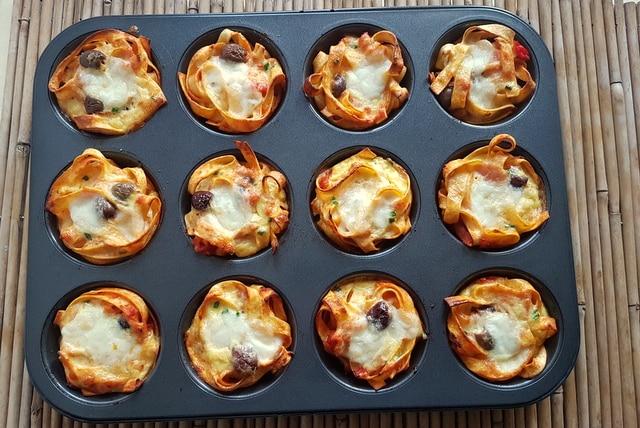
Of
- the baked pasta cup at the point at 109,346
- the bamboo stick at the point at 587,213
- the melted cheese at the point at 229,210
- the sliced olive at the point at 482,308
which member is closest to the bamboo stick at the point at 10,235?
the baked pasta cup at the point at 109,346

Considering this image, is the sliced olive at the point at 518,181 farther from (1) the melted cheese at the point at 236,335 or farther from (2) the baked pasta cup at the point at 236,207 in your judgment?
(1) the melted cheese at the point at 236,335

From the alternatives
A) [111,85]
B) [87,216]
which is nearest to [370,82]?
[111,85]

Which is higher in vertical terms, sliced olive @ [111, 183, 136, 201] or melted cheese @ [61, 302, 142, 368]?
sliced olive @ [111, 183, 136, 201]

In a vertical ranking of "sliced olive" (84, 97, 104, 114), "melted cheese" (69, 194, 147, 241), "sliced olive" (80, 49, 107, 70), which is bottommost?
"melted cheese" (69, 194, 147, 241)

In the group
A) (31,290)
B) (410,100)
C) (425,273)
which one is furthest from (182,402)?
(410,100)

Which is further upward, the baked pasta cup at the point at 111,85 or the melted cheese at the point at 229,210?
the baked pasta cup at the point at 111,85

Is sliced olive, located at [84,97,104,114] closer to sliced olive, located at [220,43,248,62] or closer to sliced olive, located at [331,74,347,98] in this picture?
sliced olive, located at [220,43,248,62]

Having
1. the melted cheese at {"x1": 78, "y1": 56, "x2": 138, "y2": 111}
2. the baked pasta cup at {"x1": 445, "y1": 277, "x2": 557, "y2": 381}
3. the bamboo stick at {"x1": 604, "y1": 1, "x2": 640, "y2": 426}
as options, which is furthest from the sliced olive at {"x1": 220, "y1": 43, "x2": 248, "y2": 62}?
the bamboo stick at {"x1": 604, "y1": 1, "x2": 640, "y2": 426}
